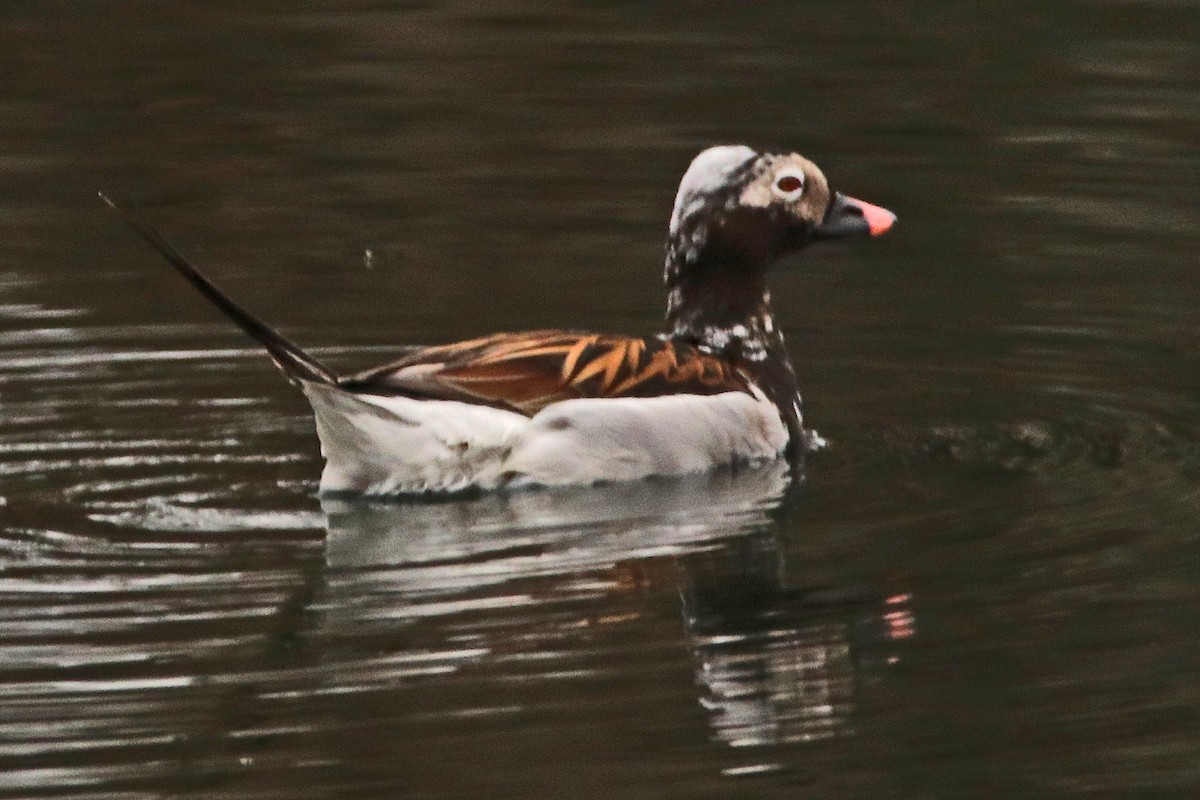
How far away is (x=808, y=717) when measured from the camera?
Answer: 256 inches

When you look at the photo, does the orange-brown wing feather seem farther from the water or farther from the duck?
the water

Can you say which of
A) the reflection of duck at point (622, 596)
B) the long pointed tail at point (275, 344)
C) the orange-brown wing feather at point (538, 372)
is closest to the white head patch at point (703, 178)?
the orange-brown wing feather at point (538, 372)

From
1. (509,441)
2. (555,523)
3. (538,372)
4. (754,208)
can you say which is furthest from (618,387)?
(754,208)

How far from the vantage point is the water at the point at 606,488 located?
6.33 m

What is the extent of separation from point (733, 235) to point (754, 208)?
0.38 feet

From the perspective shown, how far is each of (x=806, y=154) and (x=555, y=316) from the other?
94.9 inches

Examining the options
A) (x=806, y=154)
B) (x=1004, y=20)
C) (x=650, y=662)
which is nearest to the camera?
(x=650, y=662)

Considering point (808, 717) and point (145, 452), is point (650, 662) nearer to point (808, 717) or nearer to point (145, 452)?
point (808, 717)

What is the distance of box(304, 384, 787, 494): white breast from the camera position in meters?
8.28

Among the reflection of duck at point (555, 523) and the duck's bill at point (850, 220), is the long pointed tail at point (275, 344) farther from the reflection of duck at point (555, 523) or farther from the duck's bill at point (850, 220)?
the duck's bill at point (850, 220)

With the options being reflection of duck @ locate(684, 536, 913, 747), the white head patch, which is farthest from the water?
the white head patch

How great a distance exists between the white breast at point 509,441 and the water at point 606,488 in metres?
0.12

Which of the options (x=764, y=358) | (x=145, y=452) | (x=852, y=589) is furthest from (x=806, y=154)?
(x=852, y=589)

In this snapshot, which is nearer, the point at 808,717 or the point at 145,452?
the point at 808,717
